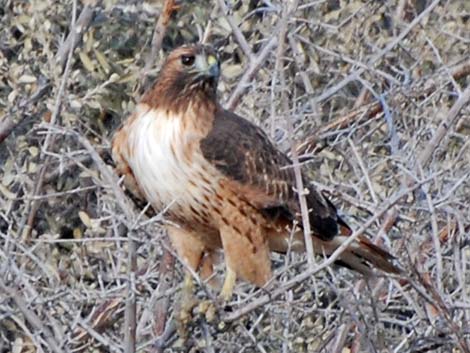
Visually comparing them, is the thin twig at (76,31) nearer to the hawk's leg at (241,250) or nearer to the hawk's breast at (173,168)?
the hawk's breast at (173,168)

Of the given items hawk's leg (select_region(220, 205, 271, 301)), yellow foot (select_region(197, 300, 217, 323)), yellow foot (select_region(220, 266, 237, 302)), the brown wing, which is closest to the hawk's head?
the brown wing

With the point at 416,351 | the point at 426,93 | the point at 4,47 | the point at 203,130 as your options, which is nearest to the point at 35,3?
the point at 4,47

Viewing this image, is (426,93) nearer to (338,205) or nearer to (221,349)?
(338,205)

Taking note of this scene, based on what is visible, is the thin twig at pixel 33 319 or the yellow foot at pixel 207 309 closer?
the thin twig at pixel 33 319

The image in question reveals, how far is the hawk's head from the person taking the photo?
495cm

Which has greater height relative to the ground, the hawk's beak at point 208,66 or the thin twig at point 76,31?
the hawk's beak at point 208,66

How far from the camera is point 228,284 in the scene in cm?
493

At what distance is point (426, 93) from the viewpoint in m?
5.16

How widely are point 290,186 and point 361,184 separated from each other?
288 mm

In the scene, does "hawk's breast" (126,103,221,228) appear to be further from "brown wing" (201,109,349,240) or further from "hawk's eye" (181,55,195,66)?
"hawk's eye" (181,55,195,66)

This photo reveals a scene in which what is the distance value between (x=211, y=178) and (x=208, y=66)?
1.14ft

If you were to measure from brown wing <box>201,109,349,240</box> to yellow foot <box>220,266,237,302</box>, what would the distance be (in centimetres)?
23

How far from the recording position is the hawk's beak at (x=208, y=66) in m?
4.91

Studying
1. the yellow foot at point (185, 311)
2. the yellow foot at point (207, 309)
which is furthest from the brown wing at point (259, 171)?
the yellow foot at point (185, 311)
